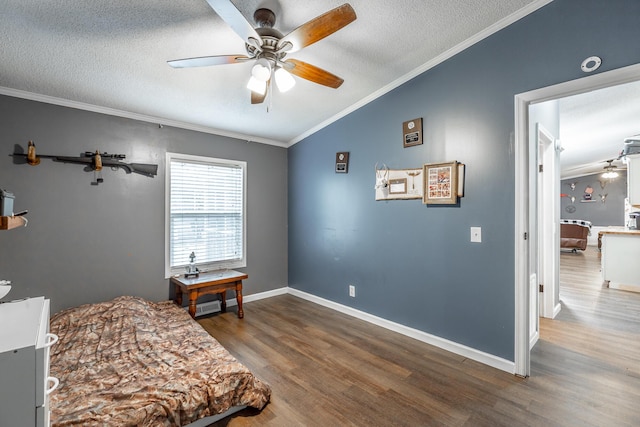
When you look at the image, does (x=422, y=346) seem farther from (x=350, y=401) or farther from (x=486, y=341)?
(x=350, y=401)

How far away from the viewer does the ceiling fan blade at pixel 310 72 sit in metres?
1.99

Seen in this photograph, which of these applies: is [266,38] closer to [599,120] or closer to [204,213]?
[204,213]

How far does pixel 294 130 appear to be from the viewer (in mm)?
4062

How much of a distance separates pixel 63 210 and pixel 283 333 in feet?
8.34

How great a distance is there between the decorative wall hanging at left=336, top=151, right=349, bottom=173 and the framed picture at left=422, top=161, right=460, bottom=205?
3.56ft

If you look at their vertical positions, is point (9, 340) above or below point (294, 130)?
below

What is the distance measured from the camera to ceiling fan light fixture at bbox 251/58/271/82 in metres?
1.85

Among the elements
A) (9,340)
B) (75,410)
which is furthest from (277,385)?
(9,340)

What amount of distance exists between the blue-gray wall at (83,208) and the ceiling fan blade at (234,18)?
2261 mm

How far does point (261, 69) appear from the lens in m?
1.84

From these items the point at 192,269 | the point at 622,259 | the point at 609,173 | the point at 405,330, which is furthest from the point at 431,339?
the point at 609,173

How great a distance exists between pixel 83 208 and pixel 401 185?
3.31 metres

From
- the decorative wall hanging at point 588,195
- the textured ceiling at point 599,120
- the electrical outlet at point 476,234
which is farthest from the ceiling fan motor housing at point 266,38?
the decorative wall hanging at point 588,195

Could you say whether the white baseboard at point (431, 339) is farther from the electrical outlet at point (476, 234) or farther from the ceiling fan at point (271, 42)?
the ceiling fan at point (271, 42)
